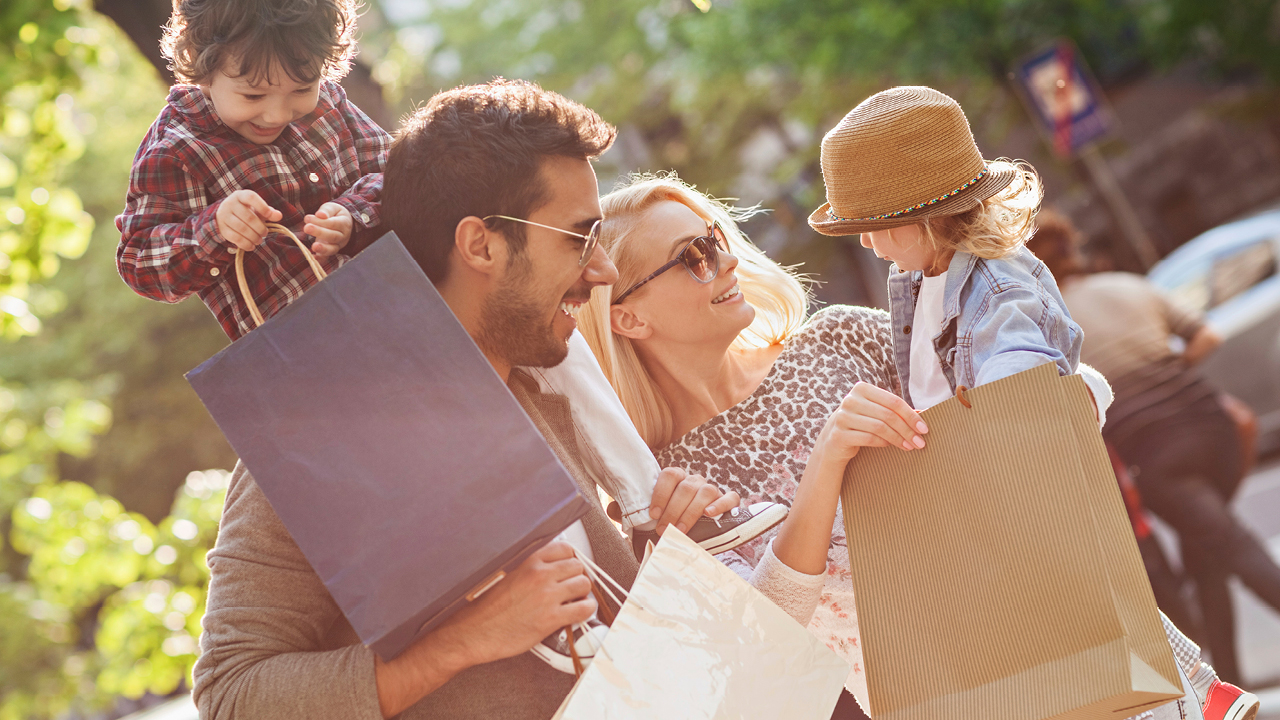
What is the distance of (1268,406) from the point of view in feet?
25.2

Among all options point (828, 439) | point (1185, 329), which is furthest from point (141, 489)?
point (828, 439)

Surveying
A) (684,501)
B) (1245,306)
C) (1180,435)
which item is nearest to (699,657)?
(684,501)

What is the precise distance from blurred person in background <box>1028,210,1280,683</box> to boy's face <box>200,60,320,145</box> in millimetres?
3758

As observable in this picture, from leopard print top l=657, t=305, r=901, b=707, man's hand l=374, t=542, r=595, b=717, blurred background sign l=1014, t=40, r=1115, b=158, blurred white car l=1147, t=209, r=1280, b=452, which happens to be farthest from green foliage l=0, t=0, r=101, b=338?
blurred white car l=1147, t=209, r=1280, b=452

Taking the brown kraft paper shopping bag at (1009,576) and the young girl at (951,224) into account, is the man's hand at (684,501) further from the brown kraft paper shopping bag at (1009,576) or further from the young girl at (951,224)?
the young girl at (951,224)

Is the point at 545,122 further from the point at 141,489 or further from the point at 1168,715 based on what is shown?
the point at 141,489

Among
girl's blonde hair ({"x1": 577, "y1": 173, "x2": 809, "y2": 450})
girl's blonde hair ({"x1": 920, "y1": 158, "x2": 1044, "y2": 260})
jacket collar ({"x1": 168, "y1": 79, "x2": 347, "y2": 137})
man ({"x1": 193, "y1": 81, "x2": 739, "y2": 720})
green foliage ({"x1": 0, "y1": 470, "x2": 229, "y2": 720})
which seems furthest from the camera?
green foliage ({"x1": 0, "y1": 470, "x2": 229, "y2": 720})

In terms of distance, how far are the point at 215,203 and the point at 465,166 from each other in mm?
391

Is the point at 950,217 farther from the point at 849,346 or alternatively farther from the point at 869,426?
the point at 849,346

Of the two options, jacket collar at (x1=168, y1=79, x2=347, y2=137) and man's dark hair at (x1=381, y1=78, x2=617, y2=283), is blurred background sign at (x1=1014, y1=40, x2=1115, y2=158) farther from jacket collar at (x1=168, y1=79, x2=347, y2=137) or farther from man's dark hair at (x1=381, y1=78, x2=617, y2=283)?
jacket collar at (x1=168, y1=79, x2=347, y2=137)

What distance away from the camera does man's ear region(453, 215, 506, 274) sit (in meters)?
1.60

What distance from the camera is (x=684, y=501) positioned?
171 centimetres

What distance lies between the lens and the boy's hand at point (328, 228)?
1.54 m

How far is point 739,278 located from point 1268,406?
7.04 metres
